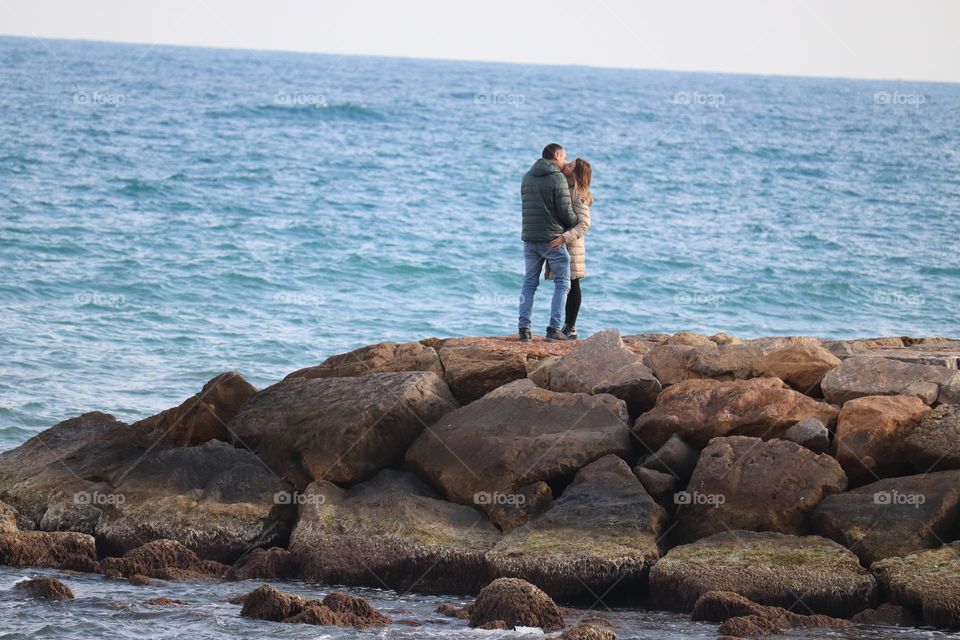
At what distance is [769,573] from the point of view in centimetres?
898

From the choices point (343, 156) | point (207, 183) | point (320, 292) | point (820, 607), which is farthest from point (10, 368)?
point (343, 156)

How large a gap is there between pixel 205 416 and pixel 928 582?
7018mm

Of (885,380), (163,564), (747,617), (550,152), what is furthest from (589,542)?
(550,152)

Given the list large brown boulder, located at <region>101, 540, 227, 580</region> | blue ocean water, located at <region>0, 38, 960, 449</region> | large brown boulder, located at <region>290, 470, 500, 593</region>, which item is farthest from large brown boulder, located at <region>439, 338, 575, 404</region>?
blue ocean water, located at <region>0, 38, 960, 449</region>

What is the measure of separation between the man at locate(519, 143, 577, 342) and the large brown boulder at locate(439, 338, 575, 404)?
26.2 inches

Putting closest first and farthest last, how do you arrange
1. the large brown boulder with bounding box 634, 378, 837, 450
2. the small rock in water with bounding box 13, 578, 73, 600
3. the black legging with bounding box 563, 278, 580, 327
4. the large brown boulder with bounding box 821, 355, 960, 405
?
the small rock in water with bounding box 13, 578, 73, 600 < the large brown boulder with bounding box 634, 378, 837, 450 < the large brown boulder with bounding box 821, 355, 960, 405 < the black legging with bounding box 563, 278, 580, 327

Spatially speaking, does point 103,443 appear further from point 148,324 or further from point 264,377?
point 148,324

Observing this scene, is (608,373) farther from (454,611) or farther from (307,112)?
(307,112)

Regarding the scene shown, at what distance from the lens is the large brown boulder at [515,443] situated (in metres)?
10.5

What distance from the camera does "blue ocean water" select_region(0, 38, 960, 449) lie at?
19.6 meters

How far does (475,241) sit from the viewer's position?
95.9 feet

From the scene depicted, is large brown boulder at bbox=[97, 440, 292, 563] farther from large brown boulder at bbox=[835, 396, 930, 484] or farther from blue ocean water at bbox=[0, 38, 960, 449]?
large brown boulder at bbox=[835, 396, 930, 484]

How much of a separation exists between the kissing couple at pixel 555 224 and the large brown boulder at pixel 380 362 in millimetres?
1315

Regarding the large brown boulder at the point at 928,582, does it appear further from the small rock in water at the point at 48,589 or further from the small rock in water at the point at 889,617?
the small rock in water at the point at 48,589
